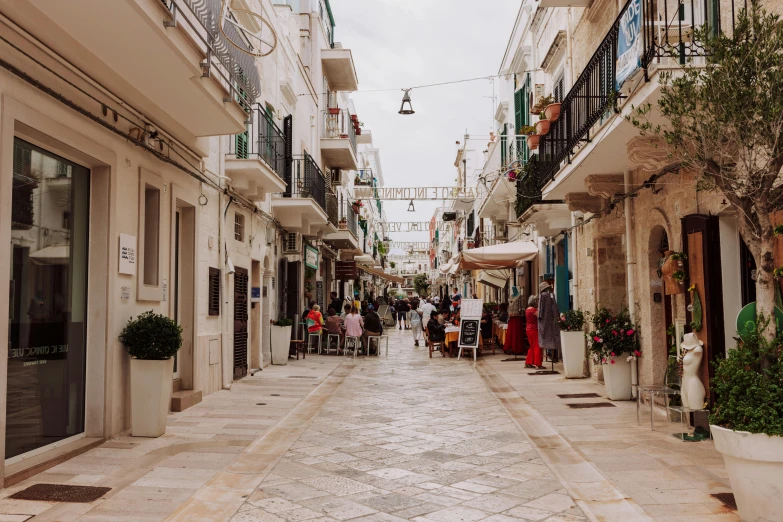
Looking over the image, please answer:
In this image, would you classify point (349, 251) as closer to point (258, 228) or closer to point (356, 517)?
point (258, 228)

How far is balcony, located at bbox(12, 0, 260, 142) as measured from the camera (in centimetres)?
643

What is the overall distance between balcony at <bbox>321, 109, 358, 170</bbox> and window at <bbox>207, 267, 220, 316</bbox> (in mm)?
13804

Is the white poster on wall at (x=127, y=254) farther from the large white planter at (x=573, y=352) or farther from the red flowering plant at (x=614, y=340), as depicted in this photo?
the large white planter at (x=573, y=352)

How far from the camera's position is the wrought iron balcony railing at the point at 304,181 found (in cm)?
1855

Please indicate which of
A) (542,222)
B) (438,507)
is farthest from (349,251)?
(438,507)

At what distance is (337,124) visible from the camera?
90.5ft

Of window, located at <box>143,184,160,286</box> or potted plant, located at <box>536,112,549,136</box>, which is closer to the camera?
window, located at <box>143,184,160,286</box>

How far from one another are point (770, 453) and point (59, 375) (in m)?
6.36

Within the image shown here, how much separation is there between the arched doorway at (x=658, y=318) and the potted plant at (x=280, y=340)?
916 cm

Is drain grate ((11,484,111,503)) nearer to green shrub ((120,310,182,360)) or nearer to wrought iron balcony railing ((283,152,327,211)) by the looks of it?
green shrub ((120,310,182,360))

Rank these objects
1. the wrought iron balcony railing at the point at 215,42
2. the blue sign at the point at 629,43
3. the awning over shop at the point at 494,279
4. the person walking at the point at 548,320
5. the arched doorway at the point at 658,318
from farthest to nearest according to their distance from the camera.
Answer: the awning over shop at the point at 494,279 < the person walking at the point at 548,320 < the arched doorway at the point at 658,318 < the blue sign at the point at 629,43 < the wrought iron balcony railing at the point at 215,42

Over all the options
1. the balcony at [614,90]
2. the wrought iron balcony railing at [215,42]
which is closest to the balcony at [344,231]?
the balcony at [614,90]

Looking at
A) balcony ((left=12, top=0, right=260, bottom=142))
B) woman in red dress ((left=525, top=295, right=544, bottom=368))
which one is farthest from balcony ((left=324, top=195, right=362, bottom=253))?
balcony ((left=12, top=0, right=260, bottom=142))

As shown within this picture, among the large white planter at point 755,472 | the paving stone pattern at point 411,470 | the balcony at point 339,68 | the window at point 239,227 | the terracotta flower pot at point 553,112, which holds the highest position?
the balcony at point 339,68
